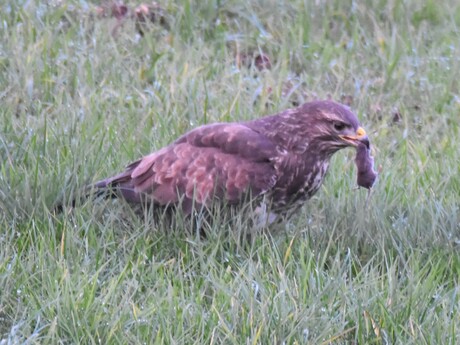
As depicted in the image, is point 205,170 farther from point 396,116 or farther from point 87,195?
point 396,116

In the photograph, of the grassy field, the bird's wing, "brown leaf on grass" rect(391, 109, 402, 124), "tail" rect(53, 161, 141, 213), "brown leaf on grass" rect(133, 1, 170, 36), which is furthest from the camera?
"brown leaf on grass" rect(133, 1, 170, 36)

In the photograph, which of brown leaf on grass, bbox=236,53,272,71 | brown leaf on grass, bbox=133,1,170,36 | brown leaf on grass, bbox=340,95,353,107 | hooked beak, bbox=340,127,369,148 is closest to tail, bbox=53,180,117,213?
hooked beak, bbox=340,127,369,148

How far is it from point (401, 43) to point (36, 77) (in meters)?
2.61

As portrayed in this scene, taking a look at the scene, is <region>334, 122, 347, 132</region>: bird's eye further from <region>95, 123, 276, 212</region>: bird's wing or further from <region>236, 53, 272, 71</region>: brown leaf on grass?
<region>236, 53, 272, 71</region>: brown leaf on grass

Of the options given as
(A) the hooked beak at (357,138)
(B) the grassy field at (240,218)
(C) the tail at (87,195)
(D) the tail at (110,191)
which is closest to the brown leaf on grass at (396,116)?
(B) the grassy field at (240,218)

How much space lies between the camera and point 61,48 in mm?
7520

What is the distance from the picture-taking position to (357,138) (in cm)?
530

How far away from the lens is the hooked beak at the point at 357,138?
17.4 feet

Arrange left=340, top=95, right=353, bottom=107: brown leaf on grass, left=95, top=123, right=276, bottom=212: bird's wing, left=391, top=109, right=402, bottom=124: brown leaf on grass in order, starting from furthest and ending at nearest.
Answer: left=340, top=95, right=353, bottom=107: brown leaf on grass < left=391, top=109, right=402, bottom=124: brown leaf on grass < left=95, top=123, right=276, bottom=212: bird's wing

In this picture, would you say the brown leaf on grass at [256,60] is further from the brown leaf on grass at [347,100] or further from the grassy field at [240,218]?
the brown leaf on grass at [347,100]

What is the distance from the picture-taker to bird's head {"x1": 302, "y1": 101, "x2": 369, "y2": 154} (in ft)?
17.5

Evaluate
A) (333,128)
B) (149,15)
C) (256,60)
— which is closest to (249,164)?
(333,128)

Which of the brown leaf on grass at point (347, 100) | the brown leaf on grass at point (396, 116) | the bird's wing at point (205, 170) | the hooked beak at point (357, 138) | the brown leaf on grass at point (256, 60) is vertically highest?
the hooked beak at point (357, 138)

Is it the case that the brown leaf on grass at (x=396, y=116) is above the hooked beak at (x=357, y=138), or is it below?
below
